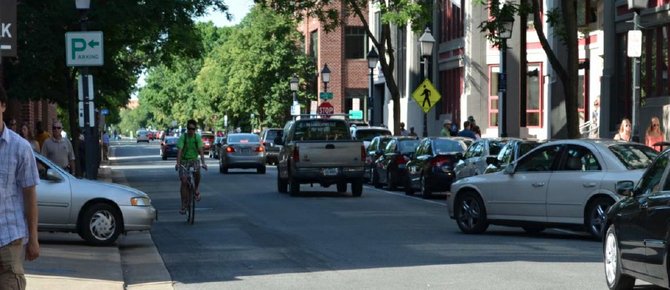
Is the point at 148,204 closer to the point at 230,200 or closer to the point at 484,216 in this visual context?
the point at 484,216

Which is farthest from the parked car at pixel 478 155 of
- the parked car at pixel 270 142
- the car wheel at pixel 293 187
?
the parked car at pixel 270 142

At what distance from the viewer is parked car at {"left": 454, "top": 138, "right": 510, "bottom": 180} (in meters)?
27.9

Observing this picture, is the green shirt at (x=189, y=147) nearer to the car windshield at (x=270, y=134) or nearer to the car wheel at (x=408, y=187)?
the car wheel at (x=408, y=187)

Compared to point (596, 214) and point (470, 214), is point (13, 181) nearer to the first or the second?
point (596, 214)

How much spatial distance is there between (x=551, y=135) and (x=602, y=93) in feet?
25.8

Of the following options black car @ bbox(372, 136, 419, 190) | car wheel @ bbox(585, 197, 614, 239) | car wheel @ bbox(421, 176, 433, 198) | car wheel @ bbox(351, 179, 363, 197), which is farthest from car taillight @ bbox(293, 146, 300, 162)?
car wheel @ bbox(585, 197, 614, 239)

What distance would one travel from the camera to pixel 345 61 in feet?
285

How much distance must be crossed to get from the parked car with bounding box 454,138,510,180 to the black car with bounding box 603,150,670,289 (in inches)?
589

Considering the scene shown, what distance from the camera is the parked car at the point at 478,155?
27.9 metres

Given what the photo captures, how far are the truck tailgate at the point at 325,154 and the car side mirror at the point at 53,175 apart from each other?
45.0ft

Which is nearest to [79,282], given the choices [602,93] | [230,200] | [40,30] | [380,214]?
[380,214]

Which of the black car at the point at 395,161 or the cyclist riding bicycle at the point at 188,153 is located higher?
the cyclist riding bicycle at the point at 188,153

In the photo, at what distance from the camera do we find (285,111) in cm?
8462

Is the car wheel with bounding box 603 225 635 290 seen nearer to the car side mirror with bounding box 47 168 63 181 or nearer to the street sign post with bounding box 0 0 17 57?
the street sign post with bounding box 0 0 17 57
